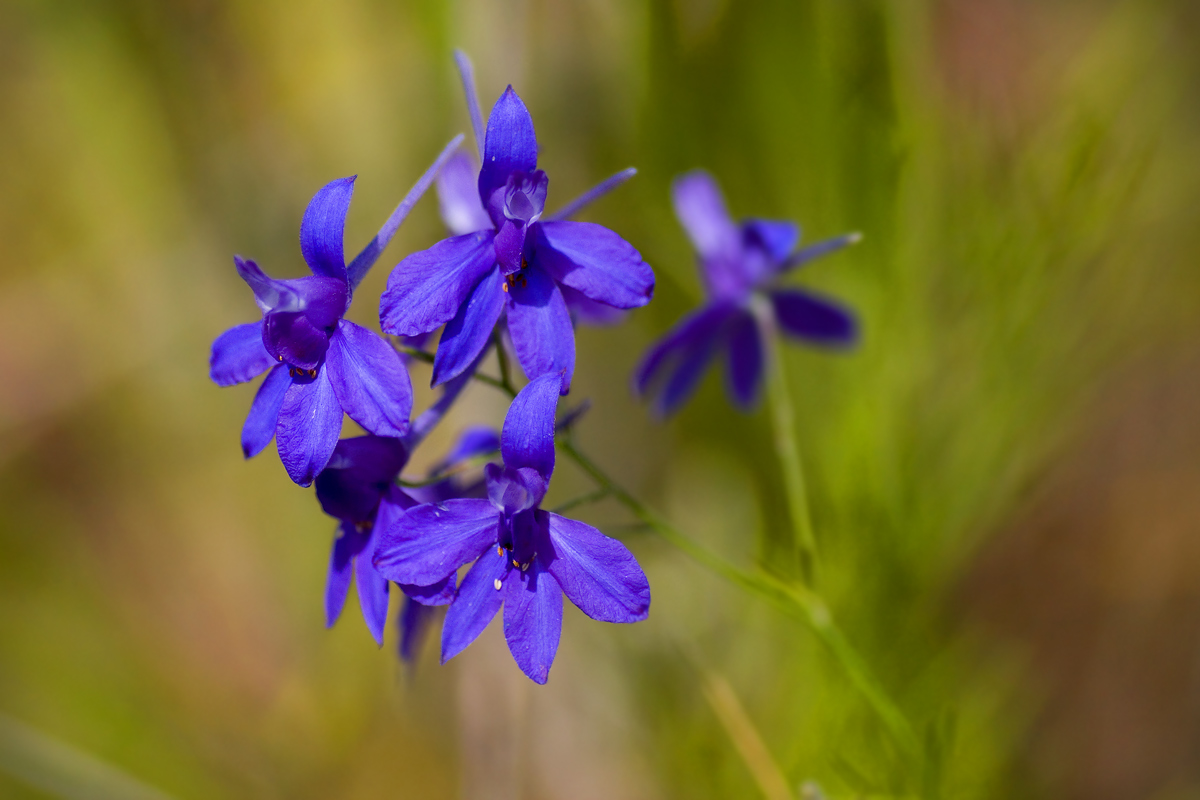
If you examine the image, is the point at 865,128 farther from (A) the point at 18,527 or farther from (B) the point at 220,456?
(A) the point at 18,527

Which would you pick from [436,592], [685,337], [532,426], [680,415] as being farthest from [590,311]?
[680,415]

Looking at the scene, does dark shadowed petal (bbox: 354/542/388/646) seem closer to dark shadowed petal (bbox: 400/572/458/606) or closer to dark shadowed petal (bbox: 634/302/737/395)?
dark shadowed petal (bbox: 400/572/458/606)

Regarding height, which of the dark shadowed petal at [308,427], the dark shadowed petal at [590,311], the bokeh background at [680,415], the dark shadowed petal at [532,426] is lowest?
the bokeh background at [680,415]

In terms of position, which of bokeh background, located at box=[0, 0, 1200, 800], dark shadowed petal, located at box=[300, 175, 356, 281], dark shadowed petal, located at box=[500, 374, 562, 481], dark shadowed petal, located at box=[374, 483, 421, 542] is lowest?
bokeh background, located at box=[0, 0, 1200, 800]

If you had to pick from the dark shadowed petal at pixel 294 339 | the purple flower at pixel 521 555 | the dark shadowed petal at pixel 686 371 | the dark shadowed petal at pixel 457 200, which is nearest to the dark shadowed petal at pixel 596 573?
the purple flower at pixel 521 555

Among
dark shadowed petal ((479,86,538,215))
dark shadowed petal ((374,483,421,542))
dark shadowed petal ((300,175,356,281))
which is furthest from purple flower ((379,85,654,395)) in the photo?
dark shadowed petal ((374,483,421,542))

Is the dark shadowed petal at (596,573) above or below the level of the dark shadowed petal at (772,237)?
below

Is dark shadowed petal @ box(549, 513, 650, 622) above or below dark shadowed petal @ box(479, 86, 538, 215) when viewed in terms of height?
below

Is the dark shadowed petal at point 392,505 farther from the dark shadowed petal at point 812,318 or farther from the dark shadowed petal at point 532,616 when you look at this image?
the dark shadowed petal at point 812,318
